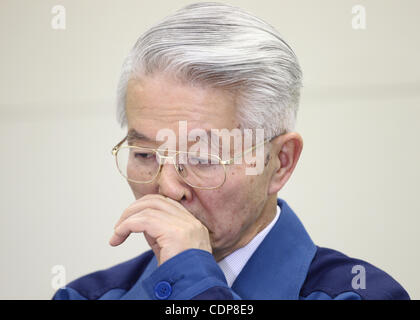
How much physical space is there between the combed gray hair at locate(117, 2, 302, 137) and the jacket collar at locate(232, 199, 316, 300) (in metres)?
0.31

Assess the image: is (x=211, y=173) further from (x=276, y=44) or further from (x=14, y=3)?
(x=14, y=3)

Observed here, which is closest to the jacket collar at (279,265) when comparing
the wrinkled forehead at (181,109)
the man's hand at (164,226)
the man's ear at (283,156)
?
the man's ear at (283,156)

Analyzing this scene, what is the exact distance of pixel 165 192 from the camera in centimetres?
150

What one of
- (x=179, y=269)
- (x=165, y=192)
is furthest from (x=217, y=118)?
(x=179, y=269)

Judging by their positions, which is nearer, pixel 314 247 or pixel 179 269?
pixel 179 269

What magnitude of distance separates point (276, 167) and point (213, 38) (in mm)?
418

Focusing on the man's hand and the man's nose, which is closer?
the man's hand

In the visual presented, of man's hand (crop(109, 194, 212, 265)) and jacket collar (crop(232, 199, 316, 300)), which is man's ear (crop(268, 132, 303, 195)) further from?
man's hand (crop(109, 194, 212, 265))

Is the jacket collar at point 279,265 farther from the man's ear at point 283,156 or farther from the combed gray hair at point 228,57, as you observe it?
the combed gray hair at point 228,57

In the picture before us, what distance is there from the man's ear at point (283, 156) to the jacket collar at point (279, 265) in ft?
0.44

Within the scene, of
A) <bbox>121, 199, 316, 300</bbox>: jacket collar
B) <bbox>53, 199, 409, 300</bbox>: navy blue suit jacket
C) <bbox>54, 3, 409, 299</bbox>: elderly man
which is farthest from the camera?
<bbox>121, 199, 316, 300</bbox>: jacket collar

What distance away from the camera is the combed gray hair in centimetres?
147

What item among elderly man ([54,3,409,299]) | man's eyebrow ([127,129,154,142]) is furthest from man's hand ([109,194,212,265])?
man's eyebrow ([127,129,154,142])
